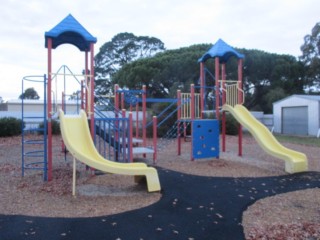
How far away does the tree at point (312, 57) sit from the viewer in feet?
100

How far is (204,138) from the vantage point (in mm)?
10414

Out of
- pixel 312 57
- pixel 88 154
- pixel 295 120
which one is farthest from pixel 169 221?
pixel 312 57

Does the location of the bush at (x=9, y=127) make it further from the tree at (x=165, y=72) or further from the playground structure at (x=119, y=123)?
the tree at (x=165, y=72)

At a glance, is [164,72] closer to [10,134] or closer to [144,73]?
[144,73]

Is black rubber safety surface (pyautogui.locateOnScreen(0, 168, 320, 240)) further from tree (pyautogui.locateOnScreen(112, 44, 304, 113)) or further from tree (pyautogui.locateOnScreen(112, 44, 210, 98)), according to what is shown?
tree (pyautogui.locateOnScreen(112, 44, 304, 113))

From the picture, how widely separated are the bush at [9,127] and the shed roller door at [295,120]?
18.5 metres

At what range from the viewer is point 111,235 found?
4.12 metres

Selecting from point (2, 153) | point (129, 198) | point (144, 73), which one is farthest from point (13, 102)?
point (129, 198)

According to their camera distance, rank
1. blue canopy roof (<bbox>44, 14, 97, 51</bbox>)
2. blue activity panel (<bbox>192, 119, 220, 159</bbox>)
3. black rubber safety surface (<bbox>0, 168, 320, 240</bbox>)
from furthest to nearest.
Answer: blue activity panel (<bbox>192, 119, 220, 159</bbox>) < blue canopy roof (<bbox>44, 14, 97, 51</bbox>) < black rubber safety surface (<bbox>0, 168, 320, 240</bbox>)

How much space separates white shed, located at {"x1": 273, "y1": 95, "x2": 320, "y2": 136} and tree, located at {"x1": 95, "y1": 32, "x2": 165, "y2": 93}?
23827 millimetres

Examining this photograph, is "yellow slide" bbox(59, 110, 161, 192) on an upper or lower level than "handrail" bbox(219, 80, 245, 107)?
lower

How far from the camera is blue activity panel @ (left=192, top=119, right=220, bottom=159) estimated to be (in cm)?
1028

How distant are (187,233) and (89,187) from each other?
3109 millimetres

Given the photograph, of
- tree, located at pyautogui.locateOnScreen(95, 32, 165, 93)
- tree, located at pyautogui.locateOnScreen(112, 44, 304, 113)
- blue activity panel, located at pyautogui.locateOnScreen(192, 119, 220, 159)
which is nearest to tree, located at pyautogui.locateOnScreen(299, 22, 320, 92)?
tree, located at pyautogui.locateOnScreen(112, 44, 304, 113)
